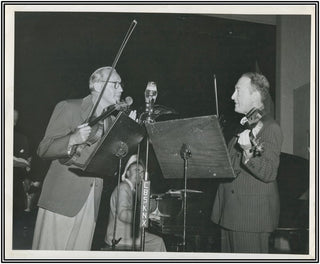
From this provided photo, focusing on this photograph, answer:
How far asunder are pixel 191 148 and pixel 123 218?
0.68m

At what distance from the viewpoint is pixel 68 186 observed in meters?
2.82

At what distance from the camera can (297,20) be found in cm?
286

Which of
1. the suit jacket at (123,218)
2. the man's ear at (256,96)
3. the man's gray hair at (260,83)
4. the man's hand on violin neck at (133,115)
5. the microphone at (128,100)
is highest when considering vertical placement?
the man's gray hair at (260,83)

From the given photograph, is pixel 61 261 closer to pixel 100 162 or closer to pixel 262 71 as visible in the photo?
pixel 100 162

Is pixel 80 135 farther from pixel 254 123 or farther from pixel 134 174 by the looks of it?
pixel 254 123

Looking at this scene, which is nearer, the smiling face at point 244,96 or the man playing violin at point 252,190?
the man playing violin at point 252,190

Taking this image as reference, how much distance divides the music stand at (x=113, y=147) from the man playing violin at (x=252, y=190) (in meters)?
0.63

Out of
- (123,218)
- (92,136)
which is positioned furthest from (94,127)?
(123,218)

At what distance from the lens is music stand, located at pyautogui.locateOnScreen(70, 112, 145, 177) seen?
2604mm

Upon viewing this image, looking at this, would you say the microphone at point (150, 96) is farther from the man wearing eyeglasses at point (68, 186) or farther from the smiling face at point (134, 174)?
the smiling face at point (134, 174)

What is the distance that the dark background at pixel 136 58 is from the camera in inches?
112

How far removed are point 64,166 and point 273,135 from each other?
4.57 ft

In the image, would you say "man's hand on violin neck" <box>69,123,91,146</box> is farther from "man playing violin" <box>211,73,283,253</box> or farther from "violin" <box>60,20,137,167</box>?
"man playing violin" <box>211,73,283,253</box>

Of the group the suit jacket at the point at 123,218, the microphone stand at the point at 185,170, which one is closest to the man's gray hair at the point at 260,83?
the microphone stand at the point at 185,170
